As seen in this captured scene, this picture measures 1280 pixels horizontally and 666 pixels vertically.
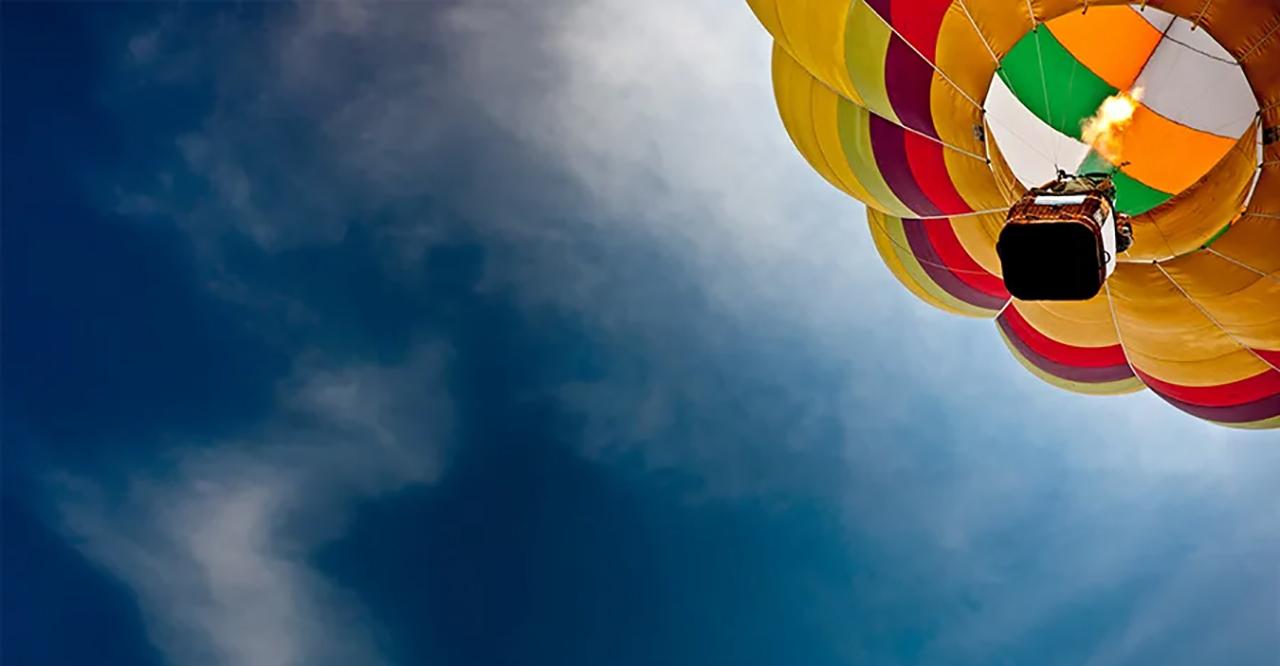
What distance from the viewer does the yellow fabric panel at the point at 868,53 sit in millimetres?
4156

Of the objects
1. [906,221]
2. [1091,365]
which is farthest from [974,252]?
[1091,365]

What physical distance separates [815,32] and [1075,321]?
214 centimetres

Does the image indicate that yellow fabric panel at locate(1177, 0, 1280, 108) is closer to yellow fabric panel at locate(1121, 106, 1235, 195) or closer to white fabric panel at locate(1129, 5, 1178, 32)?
white fabric panel at locate(1129, 5, 1178, 32)

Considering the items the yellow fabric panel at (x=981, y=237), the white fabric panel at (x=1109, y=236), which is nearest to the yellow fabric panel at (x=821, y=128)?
the yellow fabric panel at (x=981, y=237)

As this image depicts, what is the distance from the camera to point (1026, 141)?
3854mm

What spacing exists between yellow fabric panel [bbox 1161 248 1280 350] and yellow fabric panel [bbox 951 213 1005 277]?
0.78 meters

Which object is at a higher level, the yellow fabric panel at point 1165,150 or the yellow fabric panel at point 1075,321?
the yellow fabric panel at point 1075,321

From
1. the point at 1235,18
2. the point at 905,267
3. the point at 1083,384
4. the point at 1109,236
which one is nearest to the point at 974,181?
the point at 1235,18

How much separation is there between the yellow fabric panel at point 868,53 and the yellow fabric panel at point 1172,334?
1359 millimetres

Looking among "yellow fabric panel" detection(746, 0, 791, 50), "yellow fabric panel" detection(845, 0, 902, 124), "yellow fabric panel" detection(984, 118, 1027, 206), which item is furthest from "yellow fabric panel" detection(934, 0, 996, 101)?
"yellow fabric panel" detection(746, 0, 791, 50)

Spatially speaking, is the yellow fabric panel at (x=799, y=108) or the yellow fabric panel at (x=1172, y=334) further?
the yellow fabric panel at (x=799, y=108)

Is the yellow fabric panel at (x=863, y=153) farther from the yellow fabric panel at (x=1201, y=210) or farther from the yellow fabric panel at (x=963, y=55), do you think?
the yellow fabric panel at (x=1201, y=210)

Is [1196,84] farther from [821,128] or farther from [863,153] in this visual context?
[821,128]

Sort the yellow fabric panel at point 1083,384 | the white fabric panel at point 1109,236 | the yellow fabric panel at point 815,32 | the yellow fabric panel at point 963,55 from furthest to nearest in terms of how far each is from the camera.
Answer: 1. the yellow fabric panel at point 1083,384
2. the yellow fabric panel at point 815,32
3. the yellow fabric panel at point 963,55
4. the white fabric panel at point 1109,236
